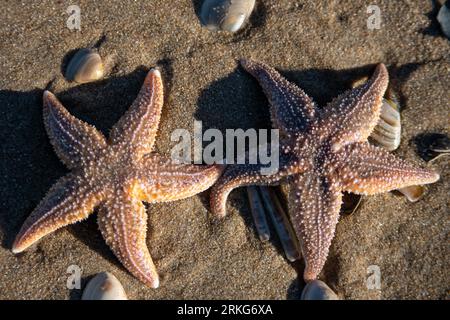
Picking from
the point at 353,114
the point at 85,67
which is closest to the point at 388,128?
the point at 353,114

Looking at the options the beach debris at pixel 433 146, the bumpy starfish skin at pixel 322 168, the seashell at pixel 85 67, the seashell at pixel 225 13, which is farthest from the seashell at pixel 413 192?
the seashell at pixel 85 67

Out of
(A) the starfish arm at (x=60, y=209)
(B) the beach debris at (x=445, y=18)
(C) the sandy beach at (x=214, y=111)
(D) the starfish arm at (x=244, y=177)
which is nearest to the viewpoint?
(A) the starfish arm at (x=60, y=209)

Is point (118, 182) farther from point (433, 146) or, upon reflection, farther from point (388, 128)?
point (433, 146)

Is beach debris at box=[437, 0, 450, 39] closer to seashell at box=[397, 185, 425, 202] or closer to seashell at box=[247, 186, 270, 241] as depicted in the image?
seashell at box=[397, 185, 425, 202]

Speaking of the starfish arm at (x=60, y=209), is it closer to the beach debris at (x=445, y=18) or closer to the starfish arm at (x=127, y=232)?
the starfish arm at (x=127, y=232)
